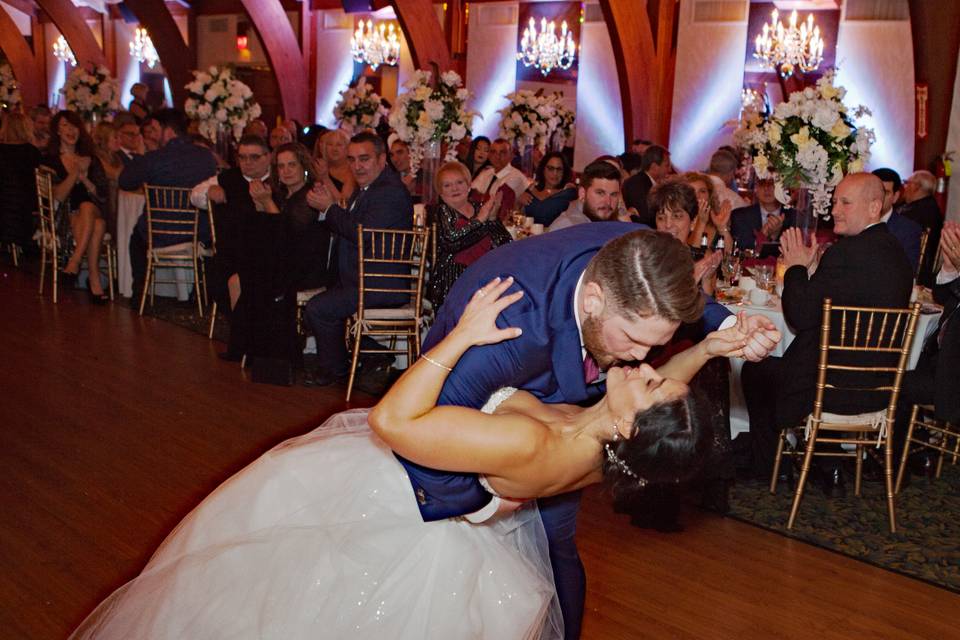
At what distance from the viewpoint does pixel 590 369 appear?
2160mm

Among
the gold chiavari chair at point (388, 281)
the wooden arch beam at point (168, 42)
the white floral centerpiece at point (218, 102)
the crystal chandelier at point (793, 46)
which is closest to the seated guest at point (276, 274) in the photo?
the gold chiavari chair at point (388, 281)

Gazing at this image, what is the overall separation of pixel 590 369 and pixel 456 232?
127 inches

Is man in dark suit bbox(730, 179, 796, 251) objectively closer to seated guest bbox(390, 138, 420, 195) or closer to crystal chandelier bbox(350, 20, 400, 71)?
seated guest bbox(390, 138, 420, 195)

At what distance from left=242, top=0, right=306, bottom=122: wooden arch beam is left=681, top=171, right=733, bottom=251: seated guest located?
11.8 meters

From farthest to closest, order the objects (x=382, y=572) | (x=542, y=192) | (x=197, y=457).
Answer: (x=542, y=192) < (x=197, y=457) < (x=382, y=572)

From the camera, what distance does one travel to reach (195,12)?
1898 cm

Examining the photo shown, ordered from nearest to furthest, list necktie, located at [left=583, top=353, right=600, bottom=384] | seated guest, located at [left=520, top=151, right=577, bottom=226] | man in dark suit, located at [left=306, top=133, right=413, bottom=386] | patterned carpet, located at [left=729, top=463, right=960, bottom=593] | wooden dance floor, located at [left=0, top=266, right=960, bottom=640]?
1. necktie, located at [left=583, top=353, right=600, bottom=384]
2. wooden dance floor, located at [left=0, top=266, right=960, bottom=640]
3. patterned carpet, located at [left=729, top=463, right=960, bottom=593]
4. man in dark suit, located at [left=306, top=133, right=413, bottom=386]
5. seated guest, located at [left=520, top=151, right=577, bottom=226]

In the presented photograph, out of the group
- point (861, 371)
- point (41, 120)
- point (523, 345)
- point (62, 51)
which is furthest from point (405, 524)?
point (62, 51)

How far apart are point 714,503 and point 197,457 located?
91.3 inches

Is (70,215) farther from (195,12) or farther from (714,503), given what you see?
(195,12)

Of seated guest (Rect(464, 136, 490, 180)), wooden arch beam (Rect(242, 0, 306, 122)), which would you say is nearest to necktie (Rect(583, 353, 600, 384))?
seated guest (Rect(464, 136, 490, 180))

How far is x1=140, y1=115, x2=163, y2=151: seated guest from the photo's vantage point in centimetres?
862

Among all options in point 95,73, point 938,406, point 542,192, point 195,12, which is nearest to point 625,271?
point 938,406

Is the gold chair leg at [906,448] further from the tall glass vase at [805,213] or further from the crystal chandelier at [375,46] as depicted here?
the crystal chandelier at [375,46]
